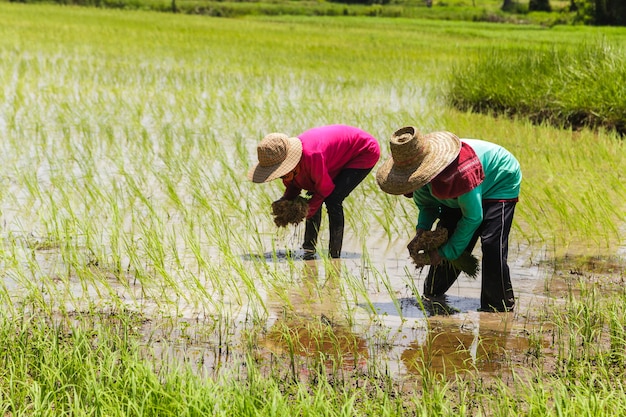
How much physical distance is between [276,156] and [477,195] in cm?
100

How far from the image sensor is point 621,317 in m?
3.36

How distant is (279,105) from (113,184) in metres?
4.24

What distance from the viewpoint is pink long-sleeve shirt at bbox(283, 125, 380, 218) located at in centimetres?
418

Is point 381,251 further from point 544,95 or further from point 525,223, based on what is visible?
point 544,95

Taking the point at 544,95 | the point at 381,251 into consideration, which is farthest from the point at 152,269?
the point at 544,95

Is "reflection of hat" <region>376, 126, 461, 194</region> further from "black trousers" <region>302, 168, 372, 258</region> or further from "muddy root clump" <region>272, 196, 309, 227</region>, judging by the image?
"black trousers" <region>302, 168, 372, 258</region>

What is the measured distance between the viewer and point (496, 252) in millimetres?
3689

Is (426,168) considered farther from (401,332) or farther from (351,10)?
(351,10)

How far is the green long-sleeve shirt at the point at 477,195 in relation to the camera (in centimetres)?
350

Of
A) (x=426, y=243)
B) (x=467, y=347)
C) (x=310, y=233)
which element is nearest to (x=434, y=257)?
(x=426, y=243)

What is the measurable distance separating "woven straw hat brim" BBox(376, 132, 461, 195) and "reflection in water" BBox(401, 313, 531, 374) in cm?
58

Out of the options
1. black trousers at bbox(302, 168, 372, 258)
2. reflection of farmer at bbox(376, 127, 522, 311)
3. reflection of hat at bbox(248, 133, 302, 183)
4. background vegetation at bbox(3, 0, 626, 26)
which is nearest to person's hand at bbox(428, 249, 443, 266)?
reflection of farmer at bbox(376, 127, 522, 311)

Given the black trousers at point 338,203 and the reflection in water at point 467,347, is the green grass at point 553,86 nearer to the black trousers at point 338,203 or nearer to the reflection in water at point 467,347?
the black trousers at point 338,203

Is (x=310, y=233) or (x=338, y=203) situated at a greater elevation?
(x=338, y=203)
